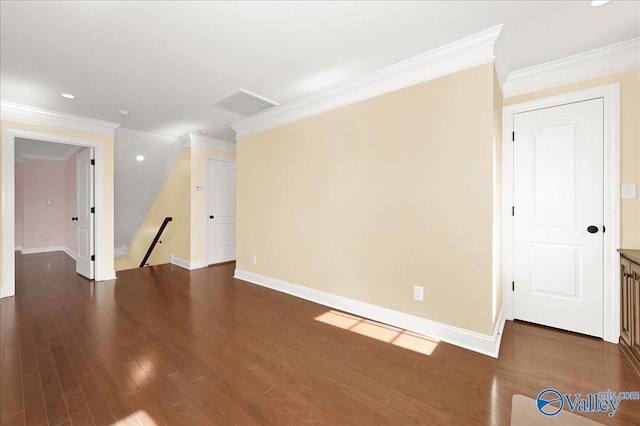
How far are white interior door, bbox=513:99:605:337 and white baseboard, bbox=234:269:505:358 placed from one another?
0.50 metres

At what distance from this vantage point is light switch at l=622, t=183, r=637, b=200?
2.32 meters

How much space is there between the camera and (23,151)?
6355 mm

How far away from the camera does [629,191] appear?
234 cm

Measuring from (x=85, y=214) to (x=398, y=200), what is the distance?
16.6 ft

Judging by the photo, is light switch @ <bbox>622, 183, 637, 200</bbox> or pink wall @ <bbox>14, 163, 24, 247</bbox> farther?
pink wall @ <bbox>14, 163, 24, 247</bbox>

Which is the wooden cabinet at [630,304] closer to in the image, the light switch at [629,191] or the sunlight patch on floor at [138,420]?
the light switch at [629,191]

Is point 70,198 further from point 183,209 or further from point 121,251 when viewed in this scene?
point 183,209

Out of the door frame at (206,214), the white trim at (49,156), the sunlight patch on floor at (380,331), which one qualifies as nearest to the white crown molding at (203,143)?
the door frame at (206,214)

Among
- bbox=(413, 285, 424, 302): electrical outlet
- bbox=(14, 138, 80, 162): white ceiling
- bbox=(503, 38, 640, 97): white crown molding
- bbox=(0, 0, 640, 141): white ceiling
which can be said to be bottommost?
bbox=(413, 285, 424, 302): electrical outlet

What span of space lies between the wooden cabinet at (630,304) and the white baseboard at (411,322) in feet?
2.77

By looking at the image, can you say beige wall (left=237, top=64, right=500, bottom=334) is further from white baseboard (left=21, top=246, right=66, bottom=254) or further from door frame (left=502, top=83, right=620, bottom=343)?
white baseboard (left=21, top=246, right=66, bottom=254)

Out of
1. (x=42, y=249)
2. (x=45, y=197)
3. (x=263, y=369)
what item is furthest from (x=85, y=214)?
(x=263, y=369)

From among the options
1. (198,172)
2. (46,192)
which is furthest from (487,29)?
(46,192)

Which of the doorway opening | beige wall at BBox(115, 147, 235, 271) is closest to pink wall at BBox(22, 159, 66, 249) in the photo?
the doorway opening
